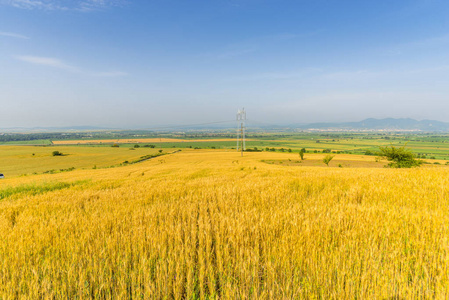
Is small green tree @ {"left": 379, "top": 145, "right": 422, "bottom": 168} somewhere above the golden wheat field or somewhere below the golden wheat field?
below

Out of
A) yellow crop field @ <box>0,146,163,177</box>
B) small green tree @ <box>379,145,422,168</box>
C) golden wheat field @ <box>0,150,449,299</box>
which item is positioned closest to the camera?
golden wheat field @ <box>0,150,449,299</box>

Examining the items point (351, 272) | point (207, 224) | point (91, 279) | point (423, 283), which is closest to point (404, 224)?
point (423, 283)

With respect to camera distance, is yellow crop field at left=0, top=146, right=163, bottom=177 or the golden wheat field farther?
yellow crop field at left=0, top=146, right=163, bottom=177

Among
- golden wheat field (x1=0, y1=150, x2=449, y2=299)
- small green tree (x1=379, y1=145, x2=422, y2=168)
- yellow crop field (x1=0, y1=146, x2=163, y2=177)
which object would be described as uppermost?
golden wheat field (x1=0, y1=150, x2=449, y2=299)

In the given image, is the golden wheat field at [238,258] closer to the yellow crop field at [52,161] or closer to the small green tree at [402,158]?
the small green tree at [402,158]

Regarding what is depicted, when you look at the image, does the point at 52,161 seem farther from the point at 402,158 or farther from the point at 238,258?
the point at 402,158

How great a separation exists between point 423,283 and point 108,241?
356 cm

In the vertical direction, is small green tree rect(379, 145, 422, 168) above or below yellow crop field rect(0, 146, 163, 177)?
above

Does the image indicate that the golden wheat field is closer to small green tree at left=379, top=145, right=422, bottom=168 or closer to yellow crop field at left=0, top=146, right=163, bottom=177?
small green tree at left=379, top=145, right=422, bottom=168

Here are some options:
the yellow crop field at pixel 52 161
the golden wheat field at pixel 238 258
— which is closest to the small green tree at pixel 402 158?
the golden wheat field at pixel 238 258

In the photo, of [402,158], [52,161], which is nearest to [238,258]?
[402,158]

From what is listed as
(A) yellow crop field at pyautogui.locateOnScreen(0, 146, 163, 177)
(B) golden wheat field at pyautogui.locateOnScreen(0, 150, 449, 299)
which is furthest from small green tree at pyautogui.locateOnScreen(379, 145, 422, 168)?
(A) yellow crop field at pyautogui.locateOnScreen(0, 146, 163, 177)

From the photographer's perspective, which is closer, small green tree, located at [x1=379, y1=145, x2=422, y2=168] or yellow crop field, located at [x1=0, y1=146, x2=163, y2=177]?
small green tree, located at [x1=379, y1=145, x2=422, y2=168]

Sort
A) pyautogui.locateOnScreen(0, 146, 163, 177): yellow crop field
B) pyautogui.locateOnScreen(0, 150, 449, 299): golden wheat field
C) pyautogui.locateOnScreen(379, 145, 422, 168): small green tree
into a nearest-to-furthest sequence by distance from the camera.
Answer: pyautogui.locateOnScreen(0, 150, 449, 299): golden wheat field → pyautogui.locateOnScreen(379, 145, 422, 168): small green tree → pyautogui.locateOnScreen(0, 146, 163, 177): yellow crop field
